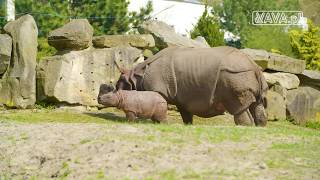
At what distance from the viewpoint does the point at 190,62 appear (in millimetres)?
12336

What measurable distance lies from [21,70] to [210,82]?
5.00 meters

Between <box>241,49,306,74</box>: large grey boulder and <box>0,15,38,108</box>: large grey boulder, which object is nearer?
<box>0,15,38,108</box>: large grey boulder

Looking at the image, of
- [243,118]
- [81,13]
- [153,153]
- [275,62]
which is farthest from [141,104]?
[81,13]

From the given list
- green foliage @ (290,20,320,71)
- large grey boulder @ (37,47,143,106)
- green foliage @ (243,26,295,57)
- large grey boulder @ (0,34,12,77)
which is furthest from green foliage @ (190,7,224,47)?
large grey boulder @ (0,34,12,77)

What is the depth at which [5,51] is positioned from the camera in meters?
14.8

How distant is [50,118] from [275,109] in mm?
7760

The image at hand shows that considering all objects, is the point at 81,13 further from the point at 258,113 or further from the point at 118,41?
the point at 258,113

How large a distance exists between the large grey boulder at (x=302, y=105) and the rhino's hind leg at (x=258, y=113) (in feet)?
22.3

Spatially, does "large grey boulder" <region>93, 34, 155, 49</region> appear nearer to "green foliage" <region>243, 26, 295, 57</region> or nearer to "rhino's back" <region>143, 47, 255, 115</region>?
"rhino's back" <region>143, 47, 255, 115</region>

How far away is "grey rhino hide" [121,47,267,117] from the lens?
11992mm

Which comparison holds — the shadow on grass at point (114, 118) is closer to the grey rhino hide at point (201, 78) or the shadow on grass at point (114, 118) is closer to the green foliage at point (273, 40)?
the grey rhino hide at point (201, 78)

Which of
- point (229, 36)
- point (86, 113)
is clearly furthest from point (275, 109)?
point (229, 36)

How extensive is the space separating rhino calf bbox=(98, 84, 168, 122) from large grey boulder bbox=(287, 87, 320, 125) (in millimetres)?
7898

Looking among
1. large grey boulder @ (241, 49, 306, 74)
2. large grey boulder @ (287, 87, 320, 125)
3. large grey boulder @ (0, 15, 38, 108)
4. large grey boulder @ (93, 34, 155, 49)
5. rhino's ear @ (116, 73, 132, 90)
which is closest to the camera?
rhino's ear @ (116, 73, 132, 90)
